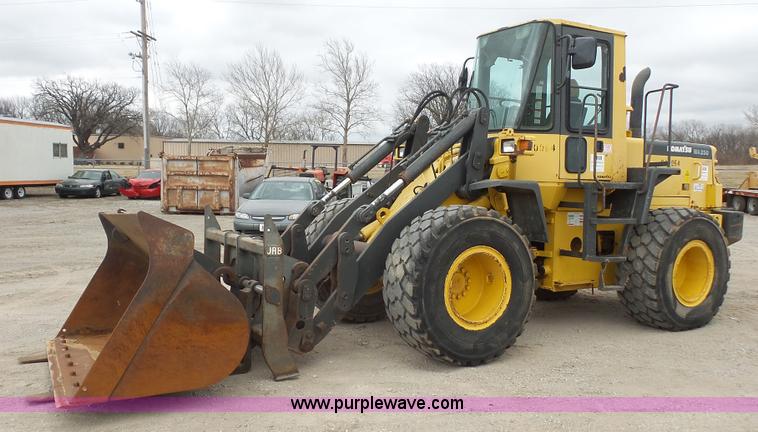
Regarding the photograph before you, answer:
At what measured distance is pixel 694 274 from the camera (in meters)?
6.49

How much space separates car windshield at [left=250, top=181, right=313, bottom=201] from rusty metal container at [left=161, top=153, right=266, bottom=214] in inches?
219

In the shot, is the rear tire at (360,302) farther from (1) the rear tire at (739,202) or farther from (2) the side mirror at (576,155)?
(1) the rear tire at (739,202)

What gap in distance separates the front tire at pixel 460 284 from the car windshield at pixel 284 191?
904 centimetres

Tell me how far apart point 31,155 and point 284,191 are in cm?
1886

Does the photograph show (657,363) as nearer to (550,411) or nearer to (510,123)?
(550,411)

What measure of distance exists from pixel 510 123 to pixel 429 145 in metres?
0.80

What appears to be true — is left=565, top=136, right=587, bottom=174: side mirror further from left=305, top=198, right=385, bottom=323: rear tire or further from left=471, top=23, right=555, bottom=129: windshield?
left=305, top=198, right=385, bottom=323: rear tire

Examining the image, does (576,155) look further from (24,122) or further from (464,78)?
(24,122)

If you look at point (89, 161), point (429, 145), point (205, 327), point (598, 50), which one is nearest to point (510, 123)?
point (429, 145)

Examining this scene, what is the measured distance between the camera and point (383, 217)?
18.2 ft

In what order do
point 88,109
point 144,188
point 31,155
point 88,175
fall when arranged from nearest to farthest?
point 144,188 → point 31,155 → point 88,175 → point 88,109

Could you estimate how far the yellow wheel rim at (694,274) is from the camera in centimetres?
629

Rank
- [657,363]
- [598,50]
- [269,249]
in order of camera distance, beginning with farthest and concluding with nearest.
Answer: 1. [598,50]
2. [657,363]
3. [269,249]

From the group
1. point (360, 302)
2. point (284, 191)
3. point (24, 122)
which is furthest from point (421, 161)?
point (24, 122)
